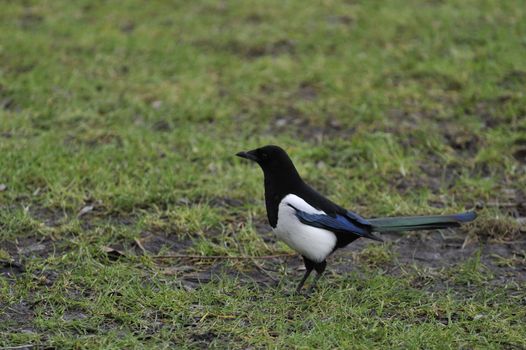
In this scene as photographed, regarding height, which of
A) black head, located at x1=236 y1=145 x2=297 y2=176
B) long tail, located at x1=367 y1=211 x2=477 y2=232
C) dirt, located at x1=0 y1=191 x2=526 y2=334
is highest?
black head, located at x1=236 y1=145 x2=297 y2=176

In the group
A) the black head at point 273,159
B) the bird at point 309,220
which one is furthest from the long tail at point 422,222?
the black head at point 273,159

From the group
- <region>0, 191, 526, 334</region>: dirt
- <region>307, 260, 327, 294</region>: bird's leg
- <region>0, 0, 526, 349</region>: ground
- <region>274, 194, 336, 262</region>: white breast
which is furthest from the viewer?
<region>0, 191, 526, 334</region>: dirt

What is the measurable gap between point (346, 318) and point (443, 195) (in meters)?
1.79

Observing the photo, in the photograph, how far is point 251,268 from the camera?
453 cm

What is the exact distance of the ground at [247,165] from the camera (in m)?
3.91

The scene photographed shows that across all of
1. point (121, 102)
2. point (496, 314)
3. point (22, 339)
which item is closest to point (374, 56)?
point (121, 102)

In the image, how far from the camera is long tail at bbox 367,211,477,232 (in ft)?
13.9

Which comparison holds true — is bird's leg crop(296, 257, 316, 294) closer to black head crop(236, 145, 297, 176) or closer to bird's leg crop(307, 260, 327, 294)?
bird's leg crop(307, 260, 327, 294)

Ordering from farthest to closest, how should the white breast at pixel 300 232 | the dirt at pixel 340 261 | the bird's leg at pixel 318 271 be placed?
the dirt at pixel 340 261, the bird's leg at pixel 318 271, the white breast at pixel 300 232

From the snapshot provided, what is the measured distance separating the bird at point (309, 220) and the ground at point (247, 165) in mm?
217

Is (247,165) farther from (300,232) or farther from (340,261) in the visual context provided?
(300,232)

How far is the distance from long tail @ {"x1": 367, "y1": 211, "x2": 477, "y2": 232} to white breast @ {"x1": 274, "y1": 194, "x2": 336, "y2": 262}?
0.91 ft

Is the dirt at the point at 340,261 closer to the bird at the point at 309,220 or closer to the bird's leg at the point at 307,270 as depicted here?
the bird's leg at the point at 307,270

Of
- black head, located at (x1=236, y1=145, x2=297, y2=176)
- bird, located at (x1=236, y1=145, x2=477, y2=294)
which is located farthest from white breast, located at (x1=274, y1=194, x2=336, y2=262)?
black head, located at (x1=236, y1=145, x2=297, y2=176)
